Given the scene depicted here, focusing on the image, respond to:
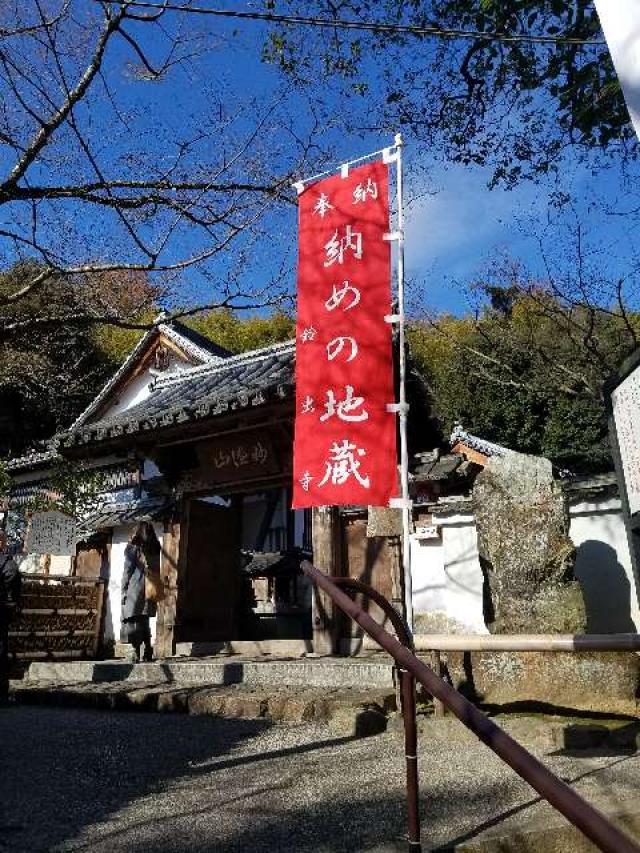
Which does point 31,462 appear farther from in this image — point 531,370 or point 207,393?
point 531,370

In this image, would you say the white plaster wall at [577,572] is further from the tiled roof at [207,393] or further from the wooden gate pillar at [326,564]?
the tiled roof at [207,393]

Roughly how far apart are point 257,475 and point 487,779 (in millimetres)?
6780

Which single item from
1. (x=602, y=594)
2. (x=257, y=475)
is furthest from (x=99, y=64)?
(x=602, y=594)

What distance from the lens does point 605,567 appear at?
7.70 m

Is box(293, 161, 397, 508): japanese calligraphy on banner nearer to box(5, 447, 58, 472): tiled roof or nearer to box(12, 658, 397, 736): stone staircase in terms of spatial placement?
box(12, 658, 397, 736): stone staircase

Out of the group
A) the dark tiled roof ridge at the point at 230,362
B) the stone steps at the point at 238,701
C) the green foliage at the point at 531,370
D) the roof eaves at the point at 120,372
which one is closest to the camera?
the stone steps at the point at 238,701

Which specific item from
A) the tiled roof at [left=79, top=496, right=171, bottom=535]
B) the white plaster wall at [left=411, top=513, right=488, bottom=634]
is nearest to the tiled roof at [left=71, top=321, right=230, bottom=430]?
the tiled roof at [left=79, top=496, right=171, bottom=535]

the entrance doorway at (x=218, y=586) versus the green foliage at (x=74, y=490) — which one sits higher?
the green foliage at (x=74, y=490)

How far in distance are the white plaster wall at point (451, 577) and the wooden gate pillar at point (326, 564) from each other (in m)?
1.25

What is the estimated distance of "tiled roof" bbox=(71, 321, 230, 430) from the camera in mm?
17797

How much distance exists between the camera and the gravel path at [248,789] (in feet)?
9.78

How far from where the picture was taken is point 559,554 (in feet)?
19.2

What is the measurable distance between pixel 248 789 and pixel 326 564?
17.6 feet

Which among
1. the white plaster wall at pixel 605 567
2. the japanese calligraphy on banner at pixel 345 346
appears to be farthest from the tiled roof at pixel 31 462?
the white plaster wall at pixel 605 567
